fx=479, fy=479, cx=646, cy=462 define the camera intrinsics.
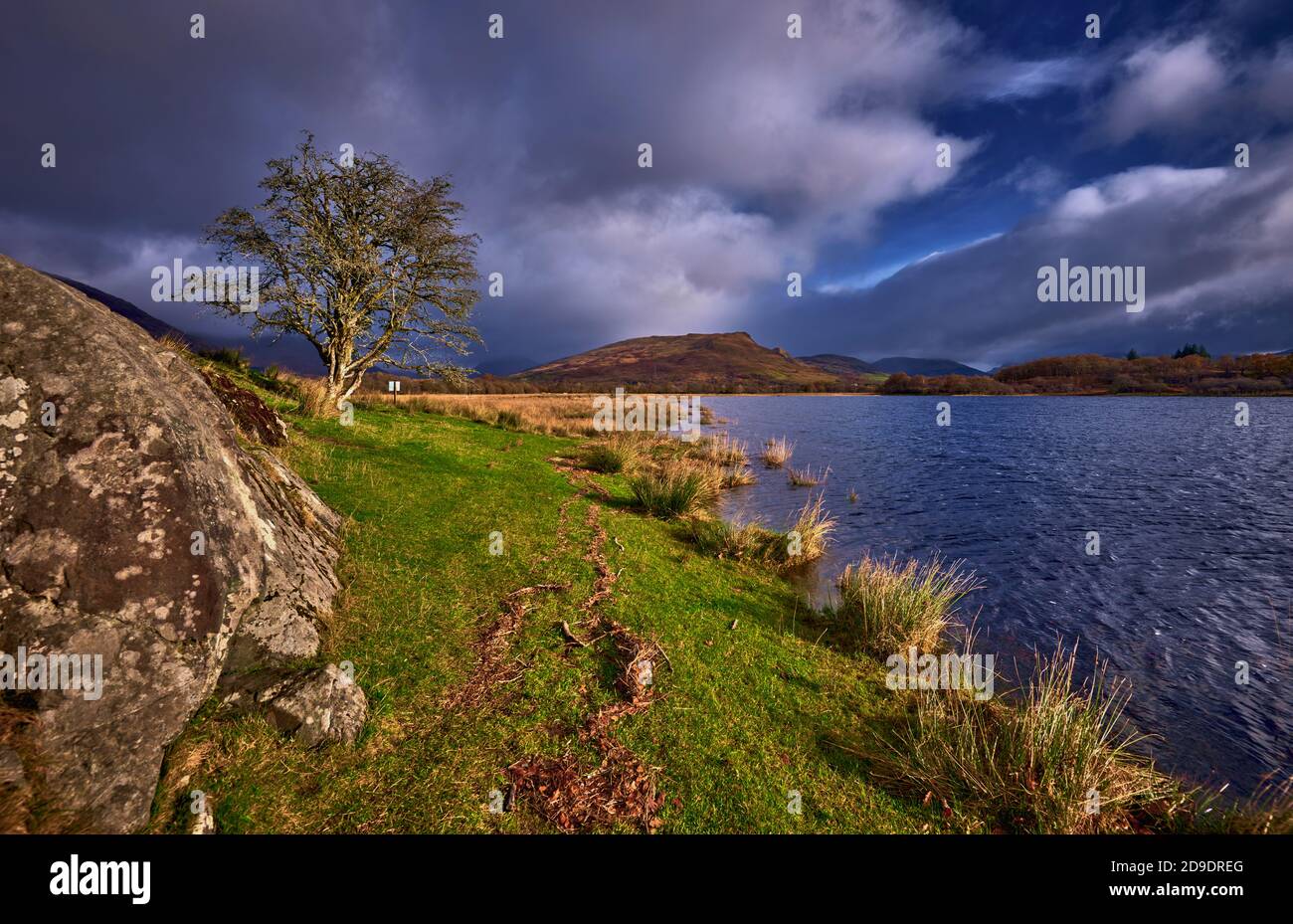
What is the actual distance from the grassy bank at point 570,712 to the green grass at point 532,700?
0.06ft

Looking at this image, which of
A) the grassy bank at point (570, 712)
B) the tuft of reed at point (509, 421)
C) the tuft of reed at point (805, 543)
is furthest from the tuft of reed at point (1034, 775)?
the tuft of reed at point (509, 421)

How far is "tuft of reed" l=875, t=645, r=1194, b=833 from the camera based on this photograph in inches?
154

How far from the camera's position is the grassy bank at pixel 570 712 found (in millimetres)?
3352

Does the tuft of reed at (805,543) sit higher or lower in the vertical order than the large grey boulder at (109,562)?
lower

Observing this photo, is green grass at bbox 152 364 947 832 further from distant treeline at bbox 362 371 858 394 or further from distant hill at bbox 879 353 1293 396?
distant hill at bbox 879 353 1293 396

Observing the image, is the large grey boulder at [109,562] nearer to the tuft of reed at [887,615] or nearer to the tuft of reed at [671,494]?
the tuft of reed at [887,615]

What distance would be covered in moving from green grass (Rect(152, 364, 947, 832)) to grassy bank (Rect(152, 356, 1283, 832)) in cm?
2

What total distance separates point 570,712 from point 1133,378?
→ 157113 millimetres

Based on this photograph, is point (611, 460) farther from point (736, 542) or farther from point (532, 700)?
point (532, 700)

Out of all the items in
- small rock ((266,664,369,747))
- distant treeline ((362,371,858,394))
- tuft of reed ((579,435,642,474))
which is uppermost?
distant treeline ((362,371,858,394))

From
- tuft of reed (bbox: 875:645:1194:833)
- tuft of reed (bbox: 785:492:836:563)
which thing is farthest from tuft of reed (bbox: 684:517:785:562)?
tuft of reed (bbox: 875:645:1194:833)
